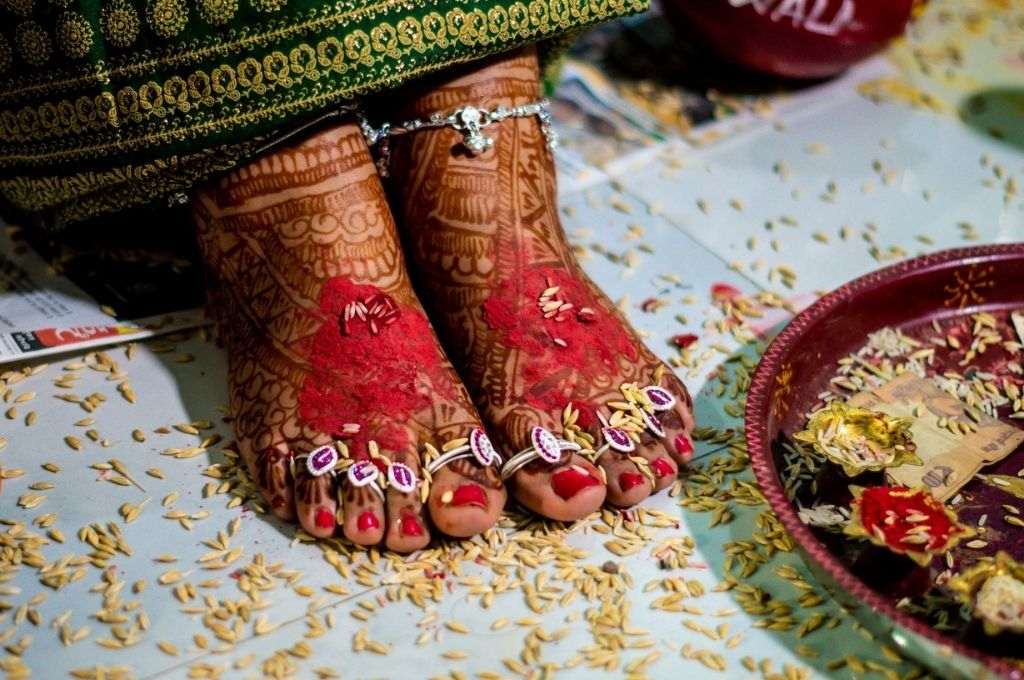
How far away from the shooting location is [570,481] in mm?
1075

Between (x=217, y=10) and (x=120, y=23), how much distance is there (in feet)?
0.33

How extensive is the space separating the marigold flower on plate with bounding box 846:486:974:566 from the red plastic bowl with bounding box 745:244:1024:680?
0.14 ft

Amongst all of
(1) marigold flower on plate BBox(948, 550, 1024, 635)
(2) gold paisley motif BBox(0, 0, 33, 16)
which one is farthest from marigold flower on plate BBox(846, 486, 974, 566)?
(2) gold paisley motif BBox(0, 0, 33, 16)

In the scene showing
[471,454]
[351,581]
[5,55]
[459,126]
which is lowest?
[351,581]

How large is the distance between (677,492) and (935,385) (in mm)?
337

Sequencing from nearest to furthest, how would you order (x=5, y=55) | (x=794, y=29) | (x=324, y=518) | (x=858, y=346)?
1. (x=324, y=518)
2. (x=5, y=55)
3. (x=858, y=346)
4. (x=794, y=29)

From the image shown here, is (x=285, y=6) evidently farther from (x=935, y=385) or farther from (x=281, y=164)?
(x=935, y=385)

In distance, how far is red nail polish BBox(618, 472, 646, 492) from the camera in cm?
110

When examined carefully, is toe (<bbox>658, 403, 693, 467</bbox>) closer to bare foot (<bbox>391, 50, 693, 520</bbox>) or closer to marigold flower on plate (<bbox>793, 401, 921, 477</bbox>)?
bare foot (<bbox>391, 50, 693, 520</bbox>)

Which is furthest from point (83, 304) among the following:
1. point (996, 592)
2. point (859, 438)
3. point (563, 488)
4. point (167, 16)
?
point (996, 592)

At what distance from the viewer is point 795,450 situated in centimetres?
117

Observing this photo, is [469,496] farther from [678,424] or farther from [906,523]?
[906,523]

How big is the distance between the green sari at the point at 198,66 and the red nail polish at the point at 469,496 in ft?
1.33

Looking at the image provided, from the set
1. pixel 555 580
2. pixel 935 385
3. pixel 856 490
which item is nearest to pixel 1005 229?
pixel 935 385
